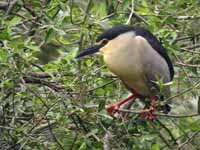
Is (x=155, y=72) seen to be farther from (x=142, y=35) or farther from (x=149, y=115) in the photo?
(x=149, y=115)

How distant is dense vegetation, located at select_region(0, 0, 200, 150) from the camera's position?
3490mm

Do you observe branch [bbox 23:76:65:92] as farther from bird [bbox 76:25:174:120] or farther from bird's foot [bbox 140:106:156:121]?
bird's foot [bbox 140:106:156:121]

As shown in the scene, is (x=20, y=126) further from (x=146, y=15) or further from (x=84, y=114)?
(x=146, y=15)

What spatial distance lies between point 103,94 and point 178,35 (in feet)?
3.07

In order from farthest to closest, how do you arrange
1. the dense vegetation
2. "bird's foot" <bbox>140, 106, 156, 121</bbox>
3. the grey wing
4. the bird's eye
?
the grey wing < the bird's eye < "bird's foot" <bbox>140, 106, 156, 121</bbox> < the dense vegetation

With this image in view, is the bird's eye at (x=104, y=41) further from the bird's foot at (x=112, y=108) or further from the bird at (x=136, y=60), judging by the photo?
the bird's foot at (x=112, y=108)

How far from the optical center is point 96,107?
12.0 feet

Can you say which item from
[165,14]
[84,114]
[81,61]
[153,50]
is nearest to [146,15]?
[165,14]

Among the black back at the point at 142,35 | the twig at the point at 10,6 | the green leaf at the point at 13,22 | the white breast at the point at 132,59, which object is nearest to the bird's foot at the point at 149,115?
the white breast at the point at 132,59

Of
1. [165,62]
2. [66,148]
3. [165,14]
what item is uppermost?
[165,14]

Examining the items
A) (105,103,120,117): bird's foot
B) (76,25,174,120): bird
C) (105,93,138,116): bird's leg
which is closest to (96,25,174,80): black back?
(76,25,174,120): bird

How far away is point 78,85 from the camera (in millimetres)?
3535

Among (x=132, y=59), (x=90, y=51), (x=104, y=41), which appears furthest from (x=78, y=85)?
(x=132, y=59)

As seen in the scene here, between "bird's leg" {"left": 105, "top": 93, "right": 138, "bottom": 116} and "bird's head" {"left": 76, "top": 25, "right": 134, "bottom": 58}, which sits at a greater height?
"bird's head" {"left": 76, "top": 25, "right": 134, "bottom": 58}
